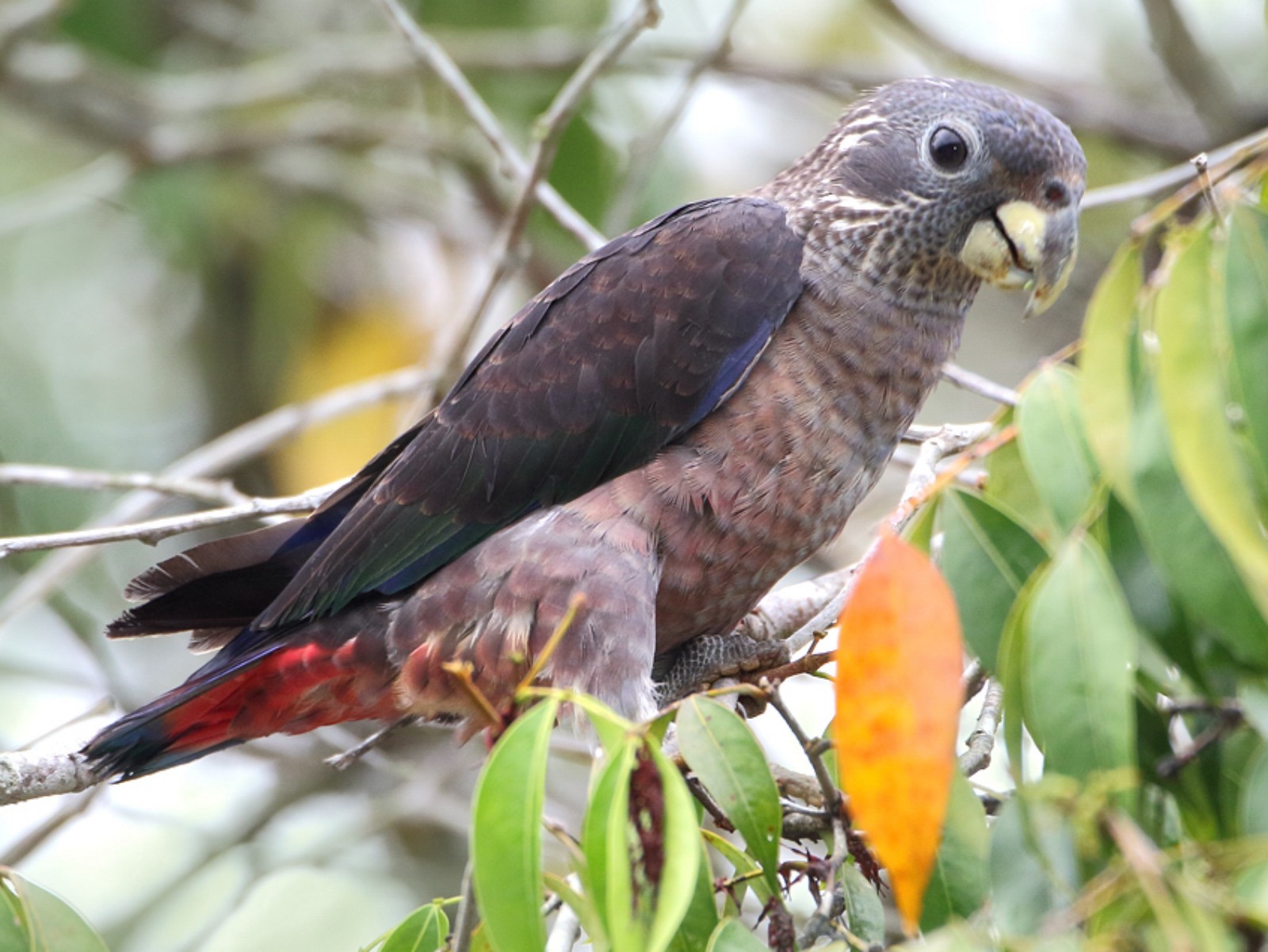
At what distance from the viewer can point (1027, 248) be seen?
2734 mm

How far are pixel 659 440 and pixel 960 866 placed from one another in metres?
1.39

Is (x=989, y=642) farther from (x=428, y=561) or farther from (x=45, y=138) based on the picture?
(x=45, y=138)

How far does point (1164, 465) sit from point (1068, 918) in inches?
20.8

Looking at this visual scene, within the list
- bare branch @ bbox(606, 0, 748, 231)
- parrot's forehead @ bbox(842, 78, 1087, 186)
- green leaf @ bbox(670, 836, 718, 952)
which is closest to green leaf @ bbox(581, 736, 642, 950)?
green leaf @ bbox(670, 836, 718, 952)

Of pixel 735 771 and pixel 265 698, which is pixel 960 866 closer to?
pixel 735 771

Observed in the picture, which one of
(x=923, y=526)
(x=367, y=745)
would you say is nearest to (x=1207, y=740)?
(x=923, y=526)

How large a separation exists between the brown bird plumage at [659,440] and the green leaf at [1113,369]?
1179 mm

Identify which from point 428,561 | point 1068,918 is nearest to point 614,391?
point 428,561

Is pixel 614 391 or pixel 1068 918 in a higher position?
pixel 614 391

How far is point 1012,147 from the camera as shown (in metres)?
2.75

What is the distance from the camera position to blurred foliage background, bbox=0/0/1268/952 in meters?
4.62

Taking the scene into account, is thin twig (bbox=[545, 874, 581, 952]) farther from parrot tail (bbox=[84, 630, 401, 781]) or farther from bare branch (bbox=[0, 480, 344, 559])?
bare branch (bbox=[0, 480, 344, 559])

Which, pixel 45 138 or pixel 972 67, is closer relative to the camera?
pixel 972 67

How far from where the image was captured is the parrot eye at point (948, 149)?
2834mm
